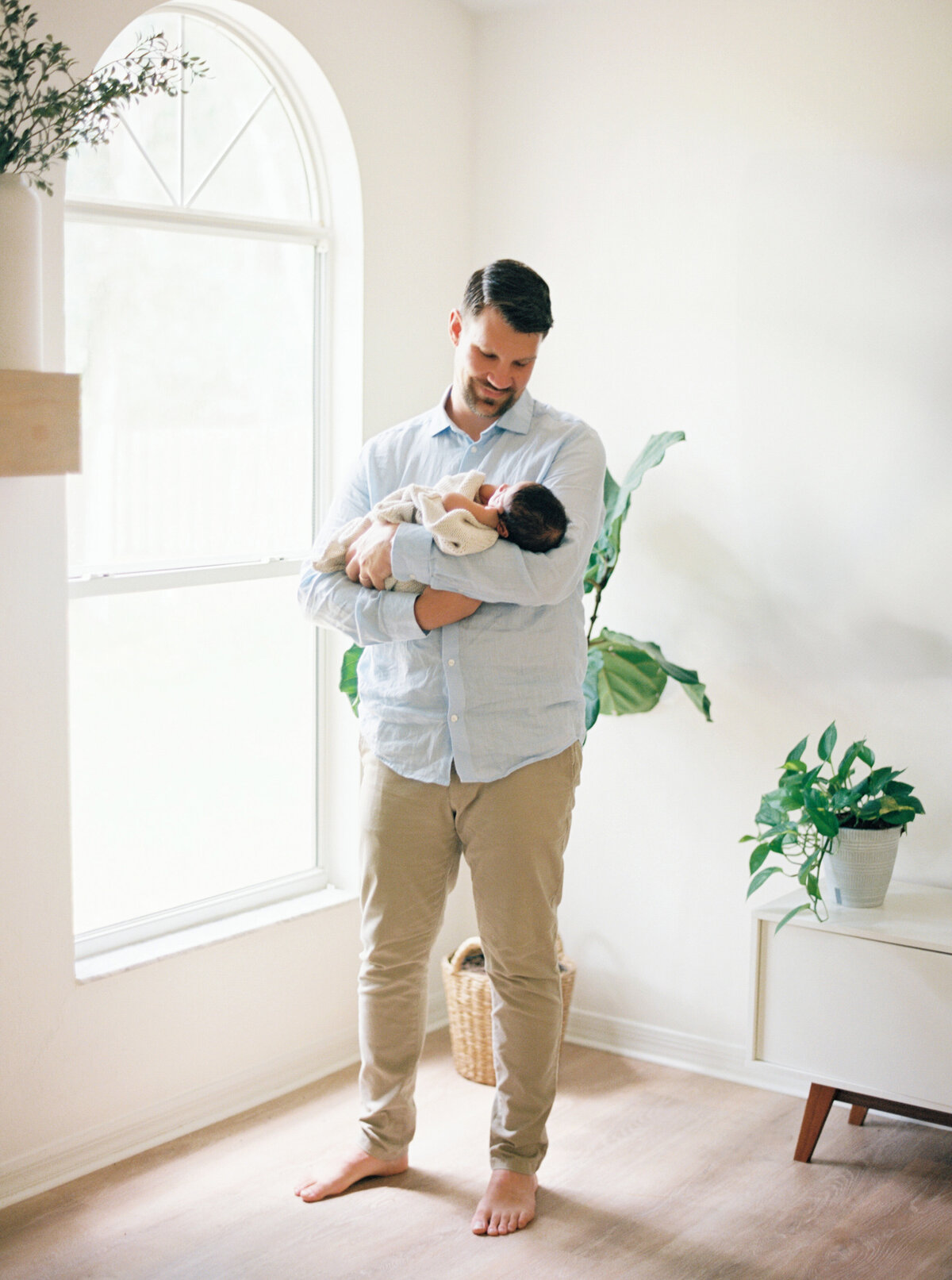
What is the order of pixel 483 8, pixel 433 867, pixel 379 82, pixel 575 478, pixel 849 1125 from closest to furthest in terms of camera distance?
pixel 575 478 → pixel 433 867 → pixel 849 1125 → pixel 379 82 → pixel 483 8

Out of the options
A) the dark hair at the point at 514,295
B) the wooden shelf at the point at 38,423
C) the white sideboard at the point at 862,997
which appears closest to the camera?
the wooden shelf at the point at 38,423

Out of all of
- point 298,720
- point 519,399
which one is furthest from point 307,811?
point 519,399

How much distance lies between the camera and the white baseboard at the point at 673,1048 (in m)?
3.02

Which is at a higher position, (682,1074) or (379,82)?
(379,82)

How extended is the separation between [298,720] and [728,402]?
1.28 m

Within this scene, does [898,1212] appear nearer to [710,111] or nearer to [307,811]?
[307,811]

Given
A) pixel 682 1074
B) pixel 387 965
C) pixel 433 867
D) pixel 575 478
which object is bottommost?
pixel 682 1074

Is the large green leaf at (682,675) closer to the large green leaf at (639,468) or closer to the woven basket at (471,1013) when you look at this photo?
the large green leaf at (639,468)

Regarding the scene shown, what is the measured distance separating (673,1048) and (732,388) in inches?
63.1

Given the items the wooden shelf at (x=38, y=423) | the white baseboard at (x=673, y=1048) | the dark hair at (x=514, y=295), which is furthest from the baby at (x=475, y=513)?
the white baseboard at (x=673, y=1048)

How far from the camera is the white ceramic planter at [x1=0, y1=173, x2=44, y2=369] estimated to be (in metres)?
1.92

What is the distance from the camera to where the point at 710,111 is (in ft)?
9.71

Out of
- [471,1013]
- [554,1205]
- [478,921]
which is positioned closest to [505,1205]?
[554,1205]

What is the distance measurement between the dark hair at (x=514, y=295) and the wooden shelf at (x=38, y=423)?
706mm
